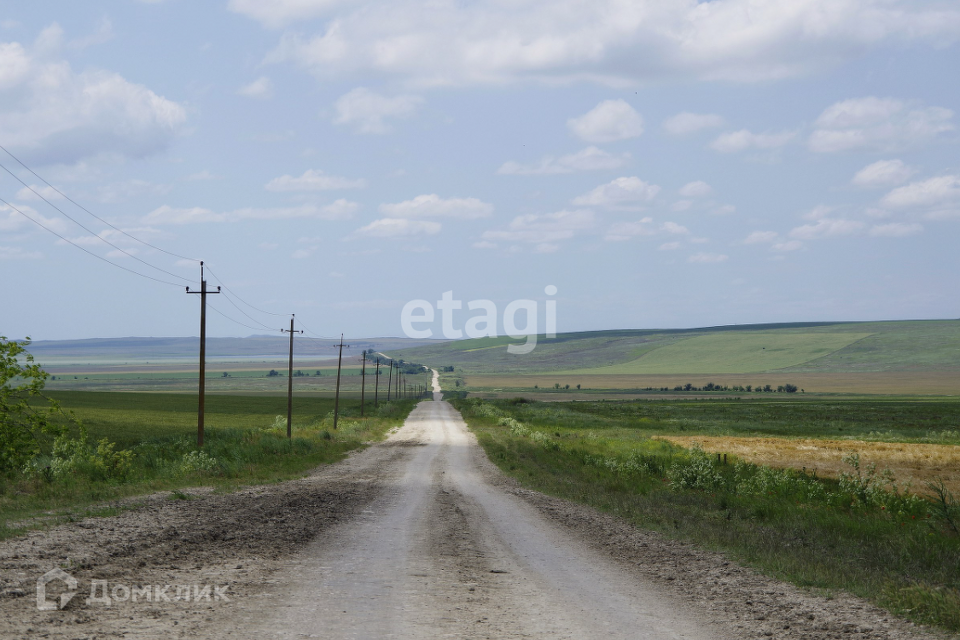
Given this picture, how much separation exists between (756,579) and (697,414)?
89752mm

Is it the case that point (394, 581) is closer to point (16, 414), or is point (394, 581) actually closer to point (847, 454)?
point (16, 414)

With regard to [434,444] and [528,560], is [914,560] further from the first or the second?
[434,444]

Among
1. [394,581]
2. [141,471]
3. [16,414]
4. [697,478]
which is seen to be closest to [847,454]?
[697,478]

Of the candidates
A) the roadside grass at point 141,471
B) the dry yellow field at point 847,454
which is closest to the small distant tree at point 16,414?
the roadside grass at point 141,471

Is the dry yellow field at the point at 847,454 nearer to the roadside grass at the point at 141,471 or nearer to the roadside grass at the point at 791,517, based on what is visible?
the roadside grass at the point at 791,517

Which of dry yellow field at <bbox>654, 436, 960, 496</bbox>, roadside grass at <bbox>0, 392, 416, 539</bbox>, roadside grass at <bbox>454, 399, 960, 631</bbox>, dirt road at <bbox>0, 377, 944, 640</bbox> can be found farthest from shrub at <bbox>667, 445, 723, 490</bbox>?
roadside grass at <bbox>0, 392, 416, 539</bbox>

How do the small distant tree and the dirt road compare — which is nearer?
the dirt road

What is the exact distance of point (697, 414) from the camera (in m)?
96.5

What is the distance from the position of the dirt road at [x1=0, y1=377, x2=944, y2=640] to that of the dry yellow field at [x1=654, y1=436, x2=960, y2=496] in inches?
763

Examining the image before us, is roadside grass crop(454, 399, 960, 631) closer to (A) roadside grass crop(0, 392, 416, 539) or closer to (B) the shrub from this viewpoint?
(B) the shrub

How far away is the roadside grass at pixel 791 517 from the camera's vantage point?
33.7ft

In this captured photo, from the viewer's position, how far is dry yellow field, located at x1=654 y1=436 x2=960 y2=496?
32.0 meters

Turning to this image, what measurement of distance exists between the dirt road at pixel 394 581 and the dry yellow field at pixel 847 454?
1939 cm

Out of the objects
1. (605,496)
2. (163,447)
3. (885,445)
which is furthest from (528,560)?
(885,445)
